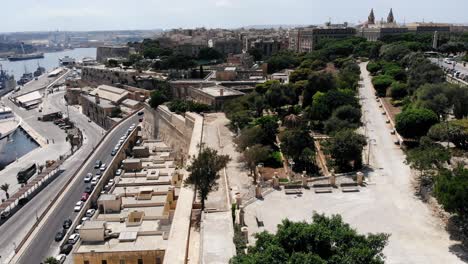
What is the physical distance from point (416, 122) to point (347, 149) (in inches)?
247

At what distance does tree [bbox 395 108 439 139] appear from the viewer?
94.8 ft

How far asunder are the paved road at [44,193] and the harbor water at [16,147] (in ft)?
9.20

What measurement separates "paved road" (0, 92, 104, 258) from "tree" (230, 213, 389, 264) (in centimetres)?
2191

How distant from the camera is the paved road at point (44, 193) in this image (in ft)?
101

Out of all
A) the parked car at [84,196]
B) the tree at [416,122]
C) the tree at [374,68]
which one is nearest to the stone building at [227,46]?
the tree at [374,68]

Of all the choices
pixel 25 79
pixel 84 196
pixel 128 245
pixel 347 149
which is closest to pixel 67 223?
pixel 84 196

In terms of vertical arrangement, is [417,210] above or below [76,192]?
above

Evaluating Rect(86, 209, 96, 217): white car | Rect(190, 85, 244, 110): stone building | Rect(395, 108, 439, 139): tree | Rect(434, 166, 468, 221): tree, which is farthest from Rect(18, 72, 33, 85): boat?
Rect(434, 166, 468, 221): tree

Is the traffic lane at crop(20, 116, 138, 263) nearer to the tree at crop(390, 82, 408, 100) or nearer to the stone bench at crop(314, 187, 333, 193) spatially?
the stone bench at crop(314, 187, 333, 193)

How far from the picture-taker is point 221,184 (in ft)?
87.3

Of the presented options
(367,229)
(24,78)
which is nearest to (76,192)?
(367,229)

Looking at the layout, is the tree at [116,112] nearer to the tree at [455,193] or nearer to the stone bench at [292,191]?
the stone bench at [292,191]

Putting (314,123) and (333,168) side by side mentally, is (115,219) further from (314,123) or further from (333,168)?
(314,123)

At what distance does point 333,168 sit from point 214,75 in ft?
145
